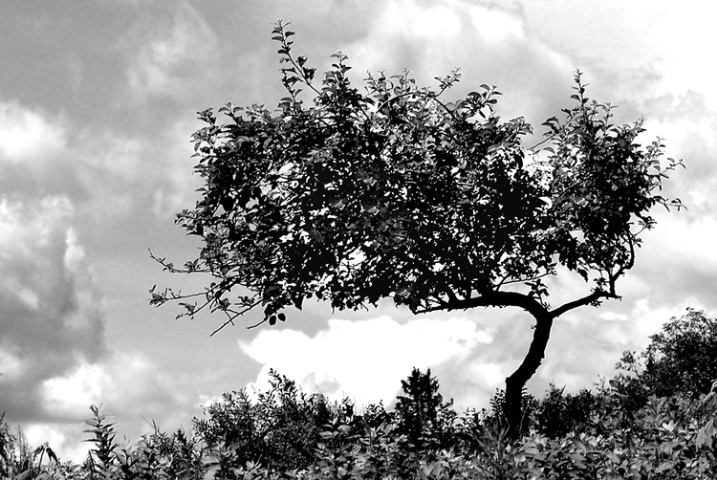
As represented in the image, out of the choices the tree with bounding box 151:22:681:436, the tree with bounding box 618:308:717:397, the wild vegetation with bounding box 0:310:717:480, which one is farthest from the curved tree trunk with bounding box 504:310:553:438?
the tree with bounding box 618:308:717:397

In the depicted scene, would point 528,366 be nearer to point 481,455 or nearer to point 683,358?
point 481,455

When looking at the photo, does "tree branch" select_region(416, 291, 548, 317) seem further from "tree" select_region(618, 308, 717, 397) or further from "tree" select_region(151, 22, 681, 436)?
"tree" select_region(618, 308, 717, 397)

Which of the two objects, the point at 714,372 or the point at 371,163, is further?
the point at 714,372

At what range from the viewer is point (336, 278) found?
14.9 m

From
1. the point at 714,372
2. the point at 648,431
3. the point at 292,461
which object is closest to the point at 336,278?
the point at 292,461

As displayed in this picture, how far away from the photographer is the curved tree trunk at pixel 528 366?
52.0 feet

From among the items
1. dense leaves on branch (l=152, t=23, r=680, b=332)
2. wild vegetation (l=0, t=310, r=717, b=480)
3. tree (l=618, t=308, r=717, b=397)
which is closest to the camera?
wild vegetation (l=0, t=310, r=717, b=480)

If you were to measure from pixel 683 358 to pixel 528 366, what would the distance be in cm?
2268

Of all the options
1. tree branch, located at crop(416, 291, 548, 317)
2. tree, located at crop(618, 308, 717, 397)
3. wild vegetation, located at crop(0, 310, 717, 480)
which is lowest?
wild vegetation, located at crop(0, 310, 717, 480)

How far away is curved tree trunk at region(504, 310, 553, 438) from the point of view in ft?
52.0

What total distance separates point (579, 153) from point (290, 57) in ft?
19.2

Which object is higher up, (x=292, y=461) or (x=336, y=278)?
(x=336, y=278)

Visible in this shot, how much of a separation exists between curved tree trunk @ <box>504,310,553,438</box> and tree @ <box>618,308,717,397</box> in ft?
61.9

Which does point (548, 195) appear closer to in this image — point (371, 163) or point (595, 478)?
point (371, 163)
